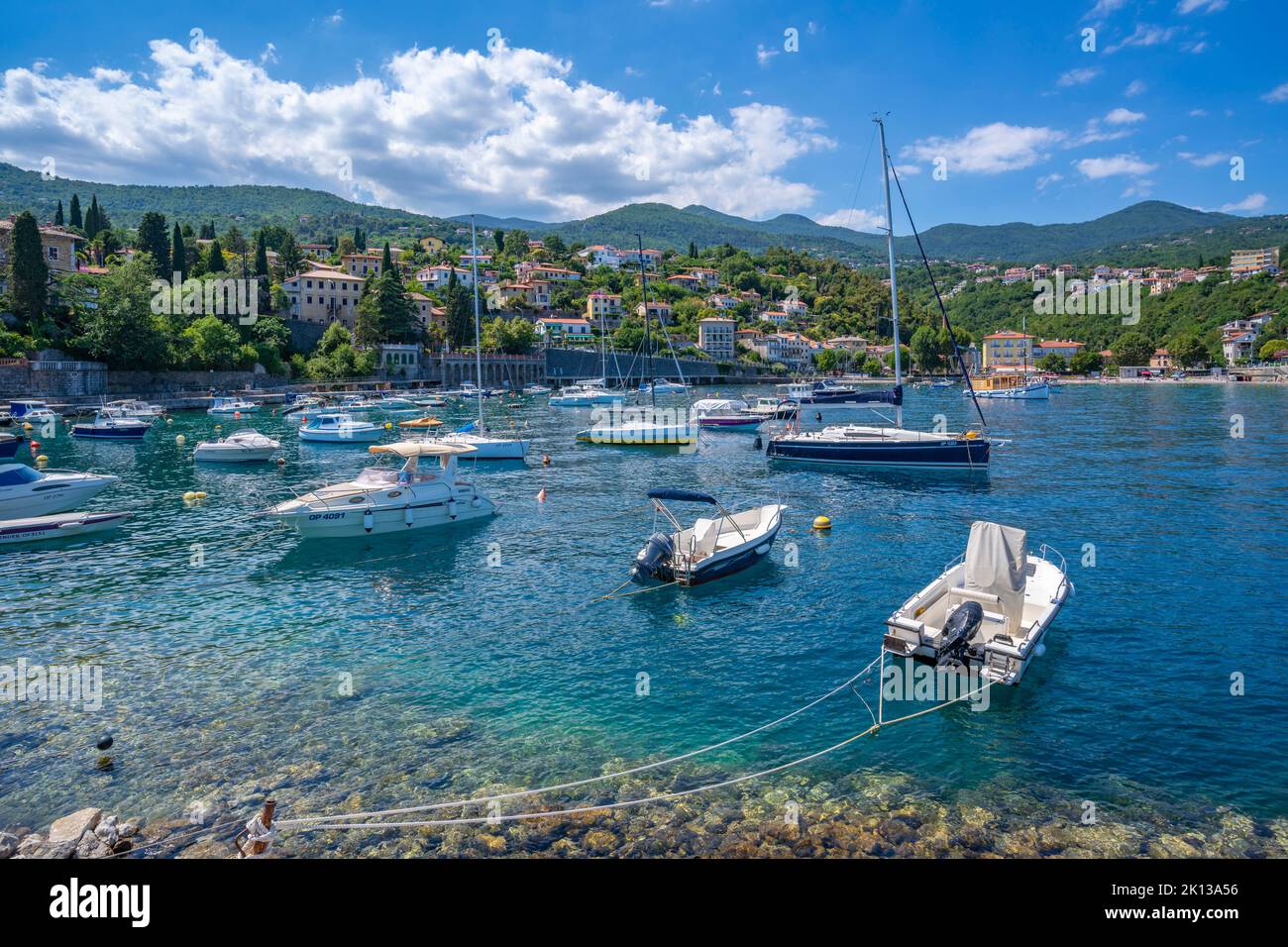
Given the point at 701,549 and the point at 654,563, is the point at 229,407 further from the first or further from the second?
the point at 654,563

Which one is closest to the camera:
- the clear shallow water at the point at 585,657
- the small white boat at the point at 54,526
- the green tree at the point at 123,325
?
the clear shallow water at the point at 585,657

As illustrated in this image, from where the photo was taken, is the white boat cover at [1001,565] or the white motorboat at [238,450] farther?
the white motorboat at [238,450]

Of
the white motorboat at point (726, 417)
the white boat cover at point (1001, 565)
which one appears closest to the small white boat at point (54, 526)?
the white boat cover at point (1001, 565)

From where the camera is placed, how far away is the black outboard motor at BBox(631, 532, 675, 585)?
20.5m

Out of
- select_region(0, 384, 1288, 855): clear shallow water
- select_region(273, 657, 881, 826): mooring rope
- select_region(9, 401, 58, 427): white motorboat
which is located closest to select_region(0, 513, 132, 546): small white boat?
select_region(0, 384, 1288, 855): clear shallow water

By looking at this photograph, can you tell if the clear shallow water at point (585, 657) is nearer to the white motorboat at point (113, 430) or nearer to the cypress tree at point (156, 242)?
the white motorboat at point (113, 430)

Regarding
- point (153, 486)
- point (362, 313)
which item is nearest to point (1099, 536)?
point (153, 486)

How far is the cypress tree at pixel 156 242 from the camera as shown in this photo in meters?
104

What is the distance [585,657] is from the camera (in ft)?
53.6

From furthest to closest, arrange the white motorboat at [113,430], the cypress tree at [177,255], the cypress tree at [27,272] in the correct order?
the cypress tree at [177,255] → the cypress tree at [27,272] → the white motorboat at [113,430]

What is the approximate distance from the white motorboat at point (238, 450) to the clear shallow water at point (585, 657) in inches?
479

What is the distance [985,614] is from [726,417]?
5018 centimetres

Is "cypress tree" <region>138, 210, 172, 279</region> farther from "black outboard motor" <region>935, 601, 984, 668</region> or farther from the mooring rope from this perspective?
"black outboard motor" <region>935, 601, 984, 668</region>
